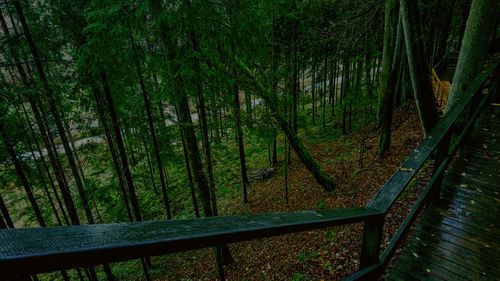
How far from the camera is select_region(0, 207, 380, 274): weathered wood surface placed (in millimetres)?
579

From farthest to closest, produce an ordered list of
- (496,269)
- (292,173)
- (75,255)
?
(292,173) → (496,269) → (75,255)

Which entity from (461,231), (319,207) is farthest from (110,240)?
(319,207)

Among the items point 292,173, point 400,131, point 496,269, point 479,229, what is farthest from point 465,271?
point 292,173

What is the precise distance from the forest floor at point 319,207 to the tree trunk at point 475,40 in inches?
83.3

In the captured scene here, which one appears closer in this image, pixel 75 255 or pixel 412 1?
pixel 75 255

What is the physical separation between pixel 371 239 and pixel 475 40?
18.4 ft

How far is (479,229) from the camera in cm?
294

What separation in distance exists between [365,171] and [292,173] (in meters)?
5.95

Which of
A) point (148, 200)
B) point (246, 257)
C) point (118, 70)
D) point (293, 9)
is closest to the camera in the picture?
point (118, 70)

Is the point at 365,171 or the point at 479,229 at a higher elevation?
the point at 479,229

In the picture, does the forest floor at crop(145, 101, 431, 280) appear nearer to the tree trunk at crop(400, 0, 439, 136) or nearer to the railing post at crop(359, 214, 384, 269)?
the tree trunk at crop(400, 0, 439, 136)

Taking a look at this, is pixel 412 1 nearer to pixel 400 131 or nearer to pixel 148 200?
pixel 400 131

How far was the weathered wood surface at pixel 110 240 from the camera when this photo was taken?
58 centimetres

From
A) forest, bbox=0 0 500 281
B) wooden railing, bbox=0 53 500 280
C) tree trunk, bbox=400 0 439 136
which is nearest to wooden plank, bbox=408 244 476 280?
wooden railing, bbox=0 53 500 280
